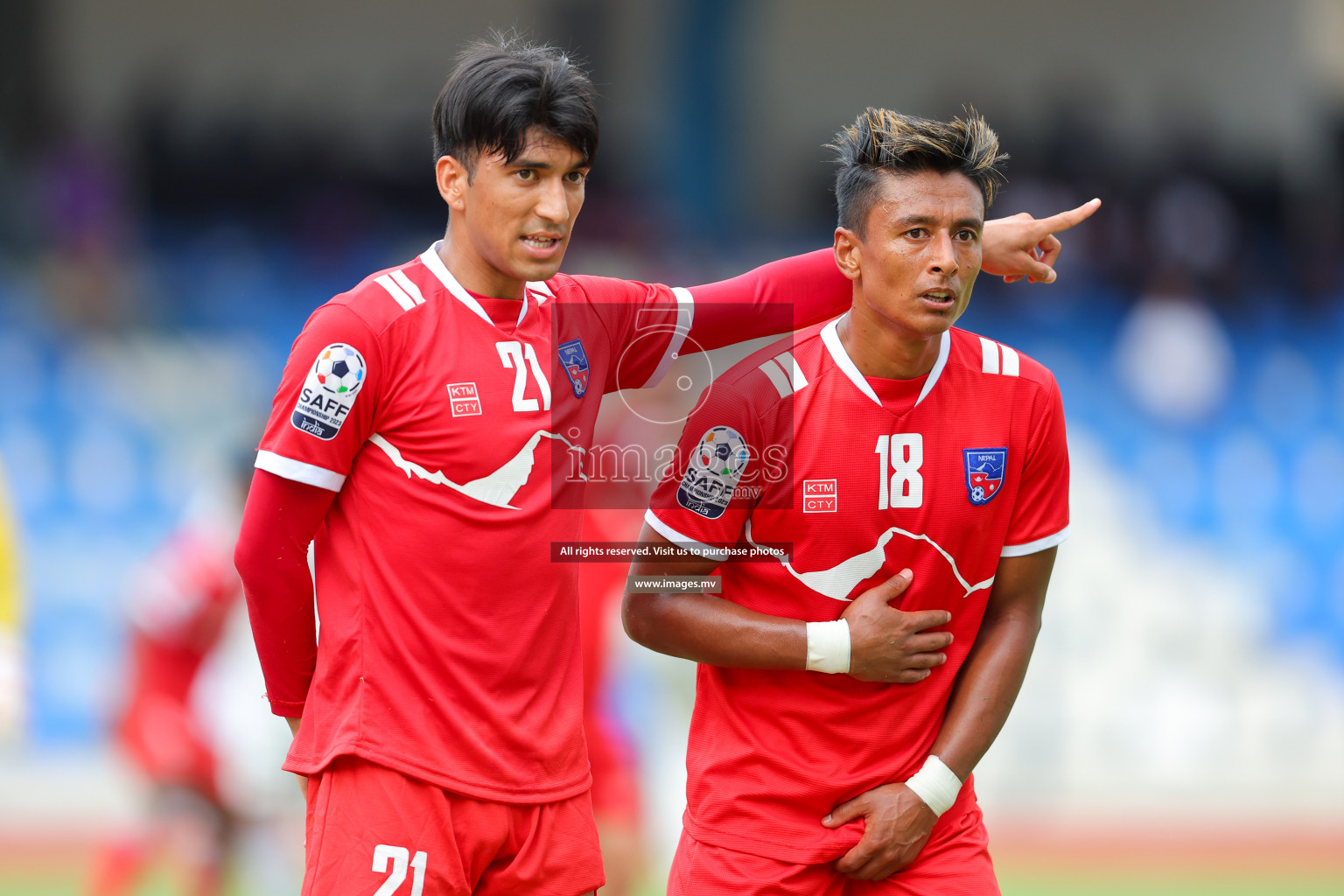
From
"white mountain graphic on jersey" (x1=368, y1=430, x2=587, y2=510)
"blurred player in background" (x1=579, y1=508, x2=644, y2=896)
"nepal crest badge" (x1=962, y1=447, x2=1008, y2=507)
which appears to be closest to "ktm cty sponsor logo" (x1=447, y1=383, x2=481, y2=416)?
"white mountain graphic on jersey" (x1=368, y1=430, x2=587, y2=510)

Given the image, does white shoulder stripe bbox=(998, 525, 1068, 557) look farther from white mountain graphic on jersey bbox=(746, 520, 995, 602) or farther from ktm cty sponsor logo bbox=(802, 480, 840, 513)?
ktm cty sponsor logo bbox=(802, 480, 840, 513)

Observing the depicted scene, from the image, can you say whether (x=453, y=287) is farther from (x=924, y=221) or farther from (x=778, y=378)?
(x=924, y=221)

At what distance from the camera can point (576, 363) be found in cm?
292

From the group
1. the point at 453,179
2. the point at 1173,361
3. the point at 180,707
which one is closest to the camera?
the point at 453,179

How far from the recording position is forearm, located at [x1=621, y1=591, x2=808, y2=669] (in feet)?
9.62

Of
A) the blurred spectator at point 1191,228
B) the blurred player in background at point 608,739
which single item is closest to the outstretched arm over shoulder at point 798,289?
the blurred player in background at point 608,739

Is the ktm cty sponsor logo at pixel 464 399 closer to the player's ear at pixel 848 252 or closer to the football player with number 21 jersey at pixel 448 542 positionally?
the football player with number 21 jersey at pixel 448 542

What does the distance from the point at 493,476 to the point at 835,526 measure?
0.73 meters

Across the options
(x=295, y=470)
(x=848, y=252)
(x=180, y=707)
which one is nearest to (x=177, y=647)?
(x=180, y=707)

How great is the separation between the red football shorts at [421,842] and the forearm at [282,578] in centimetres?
21

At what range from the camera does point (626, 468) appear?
145 inches

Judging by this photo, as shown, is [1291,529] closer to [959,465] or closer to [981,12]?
[981,12]

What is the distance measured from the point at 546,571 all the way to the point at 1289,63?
1278 cm

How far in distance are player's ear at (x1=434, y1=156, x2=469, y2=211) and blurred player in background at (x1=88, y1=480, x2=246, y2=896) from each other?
327 cm
